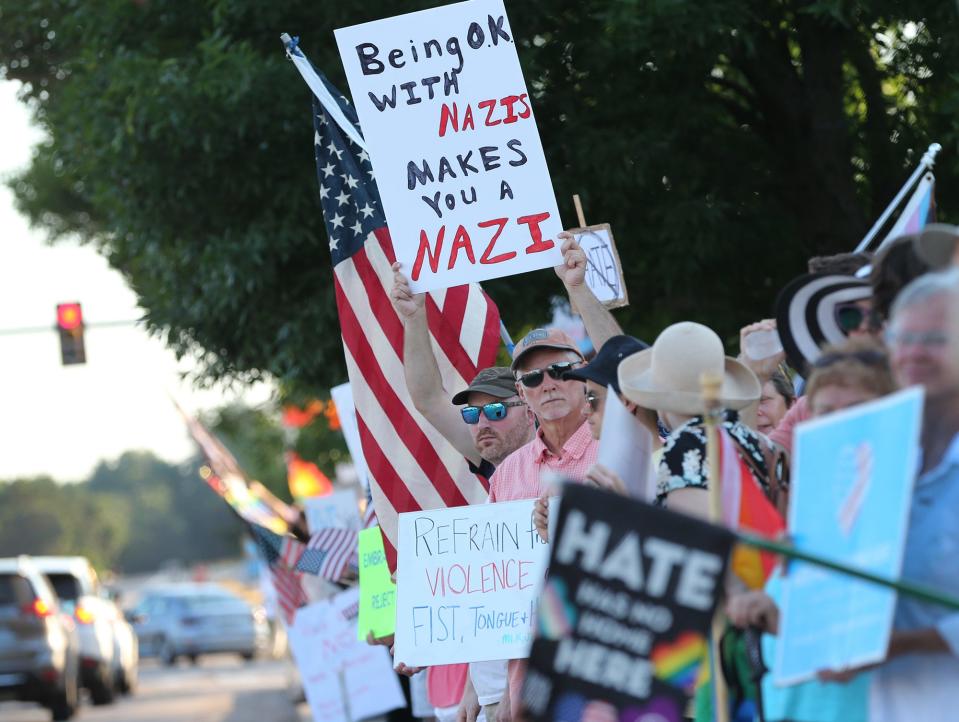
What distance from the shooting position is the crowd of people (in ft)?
11.5

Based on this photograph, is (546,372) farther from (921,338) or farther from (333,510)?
(333,510)

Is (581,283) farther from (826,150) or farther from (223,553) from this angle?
(223,553)

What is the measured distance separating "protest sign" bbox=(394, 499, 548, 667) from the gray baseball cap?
0.65 meters

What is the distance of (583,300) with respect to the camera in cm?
614

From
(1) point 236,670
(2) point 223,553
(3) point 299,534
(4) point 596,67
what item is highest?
(4) point 596,67

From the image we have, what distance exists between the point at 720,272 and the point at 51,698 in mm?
10690

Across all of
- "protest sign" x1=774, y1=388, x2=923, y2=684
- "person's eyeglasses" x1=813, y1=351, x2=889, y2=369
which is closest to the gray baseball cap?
"person's eyeglasses" x1=813, y1=351, x2=889, y2=369

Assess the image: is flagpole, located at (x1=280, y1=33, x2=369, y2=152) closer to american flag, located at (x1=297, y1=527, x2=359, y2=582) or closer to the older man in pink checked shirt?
the older man in pink checked shirt

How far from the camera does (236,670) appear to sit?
104 ft

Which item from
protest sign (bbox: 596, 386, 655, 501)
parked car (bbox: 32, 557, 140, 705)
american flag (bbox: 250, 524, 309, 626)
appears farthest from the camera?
parked car (bbox: 32, 557, 140, 705)

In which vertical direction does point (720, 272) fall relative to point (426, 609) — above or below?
above

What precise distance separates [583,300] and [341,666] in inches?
192

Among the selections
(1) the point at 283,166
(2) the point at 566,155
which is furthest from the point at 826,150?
(1) the point at 283,166

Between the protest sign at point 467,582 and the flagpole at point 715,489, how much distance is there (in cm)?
186
